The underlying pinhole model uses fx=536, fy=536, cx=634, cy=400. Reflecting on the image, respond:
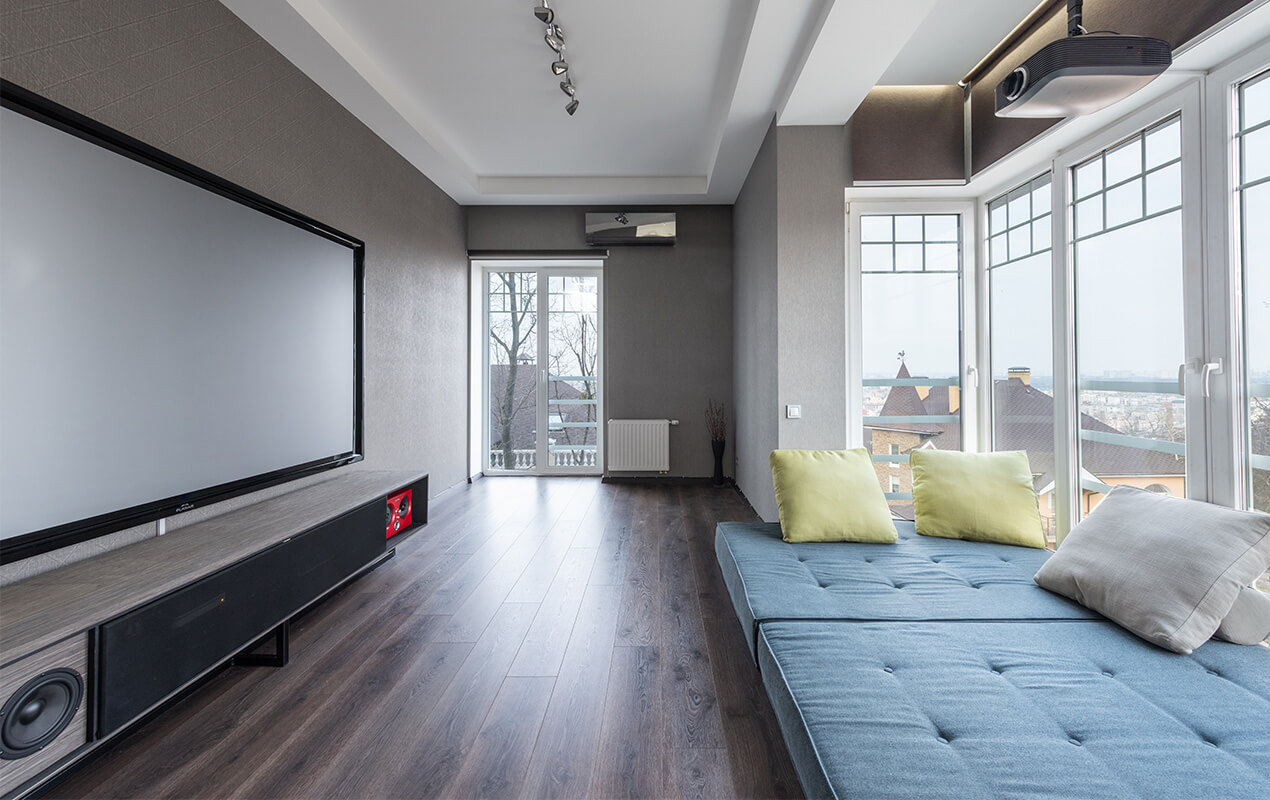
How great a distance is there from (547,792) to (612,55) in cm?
343

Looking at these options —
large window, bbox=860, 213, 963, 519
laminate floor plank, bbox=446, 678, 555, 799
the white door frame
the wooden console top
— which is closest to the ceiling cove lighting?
large window, bbox=860, 213, 963, 519

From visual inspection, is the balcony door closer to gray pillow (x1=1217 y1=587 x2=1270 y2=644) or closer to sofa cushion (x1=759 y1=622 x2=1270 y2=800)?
sofa cushion (x1=759 y1=622 x2=1270 y2=800)

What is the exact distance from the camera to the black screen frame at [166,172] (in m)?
1.40

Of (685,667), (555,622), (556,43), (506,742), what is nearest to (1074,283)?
(685,667)

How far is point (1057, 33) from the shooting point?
8.22ft

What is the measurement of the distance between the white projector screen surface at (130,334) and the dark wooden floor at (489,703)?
0.76m

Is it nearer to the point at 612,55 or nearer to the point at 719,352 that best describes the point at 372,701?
the point at 612,55

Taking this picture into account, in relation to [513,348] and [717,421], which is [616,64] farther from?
[717,421]

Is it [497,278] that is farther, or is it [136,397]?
[497,278]

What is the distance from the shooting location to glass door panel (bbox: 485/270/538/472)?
5.72m

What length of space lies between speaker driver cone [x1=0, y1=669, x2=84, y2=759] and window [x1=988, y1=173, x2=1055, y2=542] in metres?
3.82

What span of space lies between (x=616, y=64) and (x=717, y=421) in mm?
3294

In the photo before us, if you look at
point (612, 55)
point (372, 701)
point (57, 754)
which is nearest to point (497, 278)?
point (612, 55)

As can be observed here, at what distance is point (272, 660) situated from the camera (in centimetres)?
205
